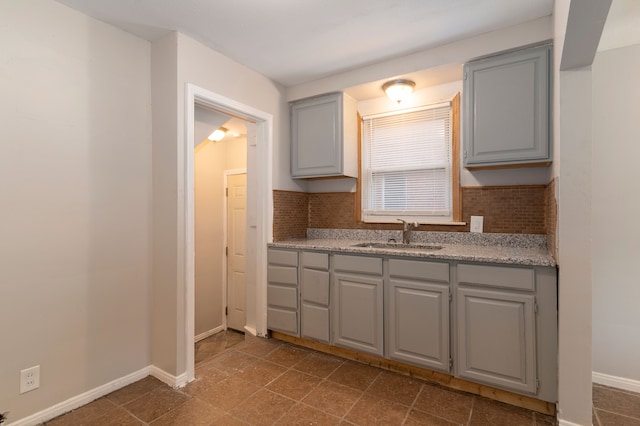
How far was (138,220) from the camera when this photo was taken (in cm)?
235

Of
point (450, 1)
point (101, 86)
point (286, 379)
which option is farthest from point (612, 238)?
point (101, 86)

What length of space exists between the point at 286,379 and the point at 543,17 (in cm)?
310

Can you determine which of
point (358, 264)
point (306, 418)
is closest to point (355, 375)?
point (306, 418)

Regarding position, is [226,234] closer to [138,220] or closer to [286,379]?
[138,220]

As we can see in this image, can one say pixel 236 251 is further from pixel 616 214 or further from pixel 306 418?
pixel 616 214

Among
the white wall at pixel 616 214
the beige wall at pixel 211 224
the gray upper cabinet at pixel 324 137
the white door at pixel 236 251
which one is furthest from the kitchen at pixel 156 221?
the white door at pixel 236 251

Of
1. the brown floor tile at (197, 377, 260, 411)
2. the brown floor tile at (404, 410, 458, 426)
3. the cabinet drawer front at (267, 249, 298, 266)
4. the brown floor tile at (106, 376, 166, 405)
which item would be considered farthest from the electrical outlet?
the brown floor tile at (404, 410, 458, 426)

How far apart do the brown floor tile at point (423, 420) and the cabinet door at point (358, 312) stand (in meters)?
0.54

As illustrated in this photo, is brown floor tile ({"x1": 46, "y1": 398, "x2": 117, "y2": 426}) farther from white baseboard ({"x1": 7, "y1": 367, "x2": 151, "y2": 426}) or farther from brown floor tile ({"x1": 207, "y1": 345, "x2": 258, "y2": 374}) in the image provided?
brown floor tile ({"x1": 207, "y1": 345, "x2": 258, "y2": 374})

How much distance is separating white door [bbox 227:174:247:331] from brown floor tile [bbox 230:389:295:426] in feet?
6.86

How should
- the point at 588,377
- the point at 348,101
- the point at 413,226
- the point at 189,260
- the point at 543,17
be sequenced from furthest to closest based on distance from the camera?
the point at 348,101
the point at 413,226
the point at 189,260
the point at 543,17
the point at 588,377

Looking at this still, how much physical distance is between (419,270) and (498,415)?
96cm

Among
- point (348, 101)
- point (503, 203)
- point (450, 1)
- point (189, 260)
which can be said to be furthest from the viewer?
point (348, 101)

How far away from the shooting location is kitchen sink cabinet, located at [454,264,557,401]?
1874mm
